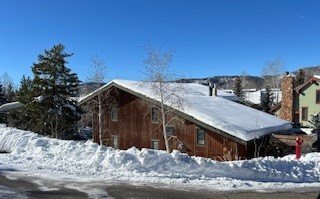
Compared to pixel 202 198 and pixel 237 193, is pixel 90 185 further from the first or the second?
pixel 237 193

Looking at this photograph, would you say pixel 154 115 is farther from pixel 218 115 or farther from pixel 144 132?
pixel 218 115

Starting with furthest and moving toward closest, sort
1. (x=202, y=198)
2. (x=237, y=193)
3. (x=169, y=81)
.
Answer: (x=169, y=81), (x=237, y=193), (x=202, y=198)

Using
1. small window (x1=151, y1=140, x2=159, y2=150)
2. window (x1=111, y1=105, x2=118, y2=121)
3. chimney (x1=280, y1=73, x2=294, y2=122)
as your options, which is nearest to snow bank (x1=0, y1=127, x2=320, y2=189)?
small window (x1=151, y1=140, x2=159, y2=150)

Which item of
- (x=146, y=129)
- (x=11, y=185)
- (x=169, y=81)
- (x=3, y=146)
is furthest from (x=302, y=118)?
(x=11, y=185)

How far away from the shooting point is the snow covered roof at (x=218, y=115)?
882 inches

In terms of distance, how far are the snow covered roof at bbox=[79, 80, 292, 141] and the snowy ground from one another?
871 cm

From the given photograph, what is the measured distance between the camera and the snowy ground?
10.2m

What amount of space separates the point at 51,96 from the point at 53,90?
661 mm

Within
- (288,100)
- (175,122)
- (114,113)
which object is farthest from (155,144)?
(288,100)

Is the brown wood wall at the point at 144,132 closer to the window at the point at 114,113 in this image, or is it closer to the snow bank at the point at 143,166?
the window at the point at 114,113

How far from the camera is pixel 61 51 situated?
40656 millimetres

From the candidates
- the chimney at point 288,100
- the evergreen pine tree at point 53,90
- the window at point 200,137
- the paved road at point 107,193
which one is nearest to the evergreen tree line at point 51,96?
the evergreen pine tree at point 53,90

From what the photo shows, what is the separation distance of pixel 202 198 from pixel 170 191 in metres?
0.87

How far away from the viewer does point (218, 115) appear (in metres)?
24.7
